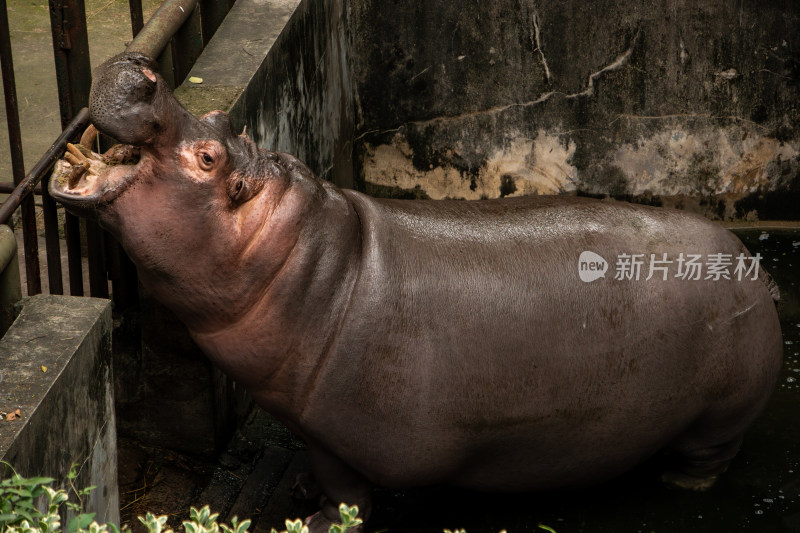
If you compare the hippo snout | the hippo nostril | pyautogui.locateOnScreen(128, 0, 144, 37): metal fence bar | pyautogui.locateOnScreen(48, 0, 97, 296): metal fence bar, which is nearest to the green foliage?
the hippo snout

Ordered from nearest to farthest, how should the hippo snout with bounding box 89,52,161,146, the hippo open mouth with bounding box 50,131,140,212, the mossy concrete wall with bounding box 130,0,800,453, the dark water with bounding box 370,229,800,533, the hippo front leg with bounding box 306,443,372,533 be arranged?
the hippo snout with bounding box 89,52,161,146 → the hippo open mouth with bounding box 50,131,140,212 → the hippo front leg with bounding box 306,443,372,533 → the dark water with bounding box 370,229,800,533 → the mossy concrete wall with bounding box 130,0,800,453

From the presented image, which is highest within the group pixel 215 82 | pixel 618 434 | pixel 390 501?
pixel 215 82

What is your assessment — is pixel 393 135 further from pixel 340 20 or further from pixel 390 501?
pixel 390 501

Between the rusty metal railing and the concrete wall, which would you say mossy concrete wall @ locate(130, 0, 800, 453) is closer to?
the concrete wall

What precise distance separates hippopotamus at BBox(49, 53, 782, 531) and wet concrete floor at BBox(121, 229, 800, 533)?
0.25m

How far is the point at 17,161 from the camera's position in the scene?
4.56 metres

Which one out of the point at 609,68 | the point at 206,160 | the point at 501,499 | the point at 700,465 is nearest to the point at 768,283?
the point at 700,465

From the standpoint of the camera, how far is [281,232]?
376 cm

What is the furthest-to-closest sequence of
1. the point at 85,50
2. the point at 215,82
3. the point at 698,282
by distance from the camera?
the point at 215,82
the point at 85,50
the point at 698,282

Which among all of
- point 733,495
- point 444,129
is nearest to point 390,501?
point 733,495

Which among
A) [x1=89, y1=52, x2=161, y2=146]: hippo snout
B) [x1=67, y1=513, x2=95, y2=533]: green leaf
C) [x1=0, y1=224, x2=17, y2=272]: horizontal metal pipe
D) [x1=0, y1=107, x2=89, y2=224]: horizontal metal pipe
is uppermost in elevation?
[x1=89, y1=52, x2=161, y2=146]: hippo snout

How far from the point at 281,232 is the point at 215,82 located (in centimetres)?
150

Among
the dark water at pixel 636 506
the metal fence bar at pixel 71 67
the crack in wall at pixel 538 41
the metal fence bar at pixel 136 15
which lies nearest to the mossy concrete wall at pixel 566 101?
the crack in wall at pixel 538 41

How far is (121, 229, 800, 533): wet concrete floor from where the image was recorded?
4.74m
